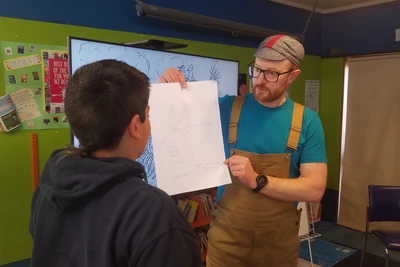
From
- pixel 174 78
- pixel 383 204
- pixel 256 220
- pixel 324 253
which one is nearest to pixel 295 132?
pixel 256 220

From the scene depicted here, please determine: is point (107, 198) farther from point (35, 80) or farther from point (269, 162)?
point (35, 80)

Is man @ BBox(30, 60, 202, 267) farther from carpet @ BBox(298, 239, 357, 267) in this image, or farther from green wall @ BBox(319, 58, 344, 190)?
green wall @ BBox(319, 58, 344, 190)

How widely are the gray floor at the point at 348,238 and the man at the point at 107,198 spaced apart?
11.5 ft

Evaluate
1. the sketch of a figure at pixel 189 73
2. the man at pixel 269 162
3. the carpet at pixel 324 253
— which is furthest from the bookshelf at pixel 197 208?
the man at pixel 269 162

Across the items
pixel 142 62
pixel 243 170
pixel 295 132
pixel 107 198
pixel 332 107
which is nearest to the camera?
pixel 107 198

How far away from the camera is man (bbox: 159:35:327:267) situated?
1.47 meters

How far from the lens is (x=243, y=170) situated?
1.40m

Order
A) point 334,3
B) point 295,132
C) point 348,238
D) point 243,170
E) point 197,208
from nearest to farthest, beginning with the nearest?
point 243,170 → point 295,132 → point 197,208 → point 348,238 → point 334,3

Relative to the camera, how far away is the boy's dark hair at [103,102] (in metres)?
0.78

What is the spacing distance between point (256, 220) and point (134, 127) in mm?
893

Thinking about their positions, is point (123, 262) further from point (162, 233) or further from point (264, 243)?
point (264, 243)

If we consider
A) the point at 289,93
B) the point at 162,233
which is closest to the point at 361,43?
the point at 289,93

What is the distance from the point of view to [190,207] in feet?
9.39

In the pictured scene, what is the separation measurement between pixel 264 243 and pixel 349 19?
11.9 ft
